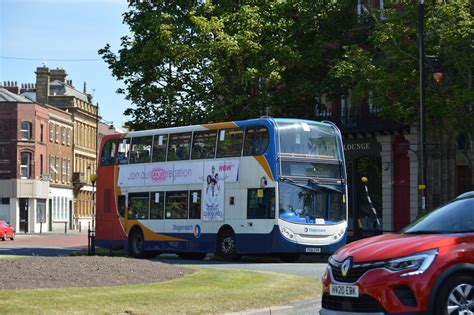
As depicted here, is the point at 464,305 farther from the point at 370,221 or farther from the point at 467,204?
the point at 370,221

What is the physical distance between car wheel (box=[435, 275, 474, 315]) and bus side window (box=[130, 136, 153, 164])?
79.3 feet

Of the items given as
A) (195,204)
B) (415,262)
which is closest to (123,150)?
(195,204)

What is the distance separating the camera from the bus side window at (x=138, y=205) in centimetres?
3397

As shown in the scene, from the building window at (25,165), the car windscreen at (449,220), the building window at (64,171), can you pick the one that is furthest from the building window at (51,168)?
the car windscreen at (449,220)

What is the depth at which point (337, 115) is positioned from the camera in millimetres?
46219

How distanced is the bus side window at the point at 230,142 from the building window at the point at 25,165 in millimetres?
61897

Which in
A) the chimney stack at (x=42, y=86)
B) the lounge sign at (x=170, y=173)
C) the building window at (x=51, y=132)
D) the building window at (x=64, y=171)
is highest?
the chimney stack at (x=42, y=86)

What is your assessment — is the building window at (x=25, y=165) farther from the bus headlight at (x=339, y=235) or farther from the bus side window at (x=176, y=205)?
the bus headlight at (x=339, y=235)

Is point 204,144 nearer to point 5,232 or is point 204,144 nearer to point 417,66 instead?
point 417,66

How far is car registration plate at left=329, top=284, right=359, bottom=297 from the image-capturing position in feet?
34.6

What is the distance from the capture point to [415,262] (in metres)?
10.3

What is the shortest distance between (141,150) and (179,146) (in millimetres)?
2446

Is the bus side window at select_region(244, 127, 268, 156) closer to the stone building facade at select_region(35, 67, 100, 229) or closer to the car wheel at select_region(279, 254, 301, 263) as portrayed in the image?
the car wheel at select_region(279, 254, 301, 263)

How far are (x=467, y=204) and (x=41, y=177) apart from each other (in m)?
83.5
